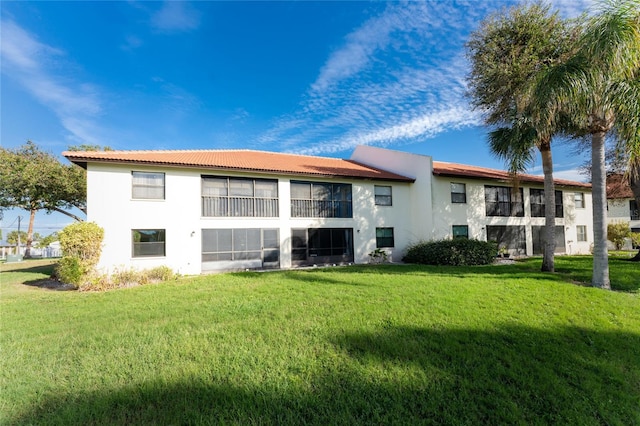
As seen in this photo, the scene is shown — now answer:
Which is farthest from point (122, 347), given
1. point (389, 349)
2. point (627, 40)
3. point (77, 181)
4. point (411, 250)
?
A: point (77, 181)

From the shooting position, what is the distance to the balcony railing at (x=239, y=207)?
15.2 m

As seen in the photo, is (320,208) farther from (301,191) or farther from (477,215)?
(477,215)

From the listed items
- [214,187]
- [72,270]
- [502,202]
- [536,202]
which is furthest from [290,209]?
[536,202]

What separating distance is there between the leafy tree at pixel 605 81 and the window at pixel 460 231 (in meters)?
9.84

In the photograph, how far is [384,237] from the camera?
19.2 meters

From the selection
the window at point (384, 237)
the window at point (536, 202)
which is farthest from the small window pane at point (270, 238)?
the window at point (536, 202)

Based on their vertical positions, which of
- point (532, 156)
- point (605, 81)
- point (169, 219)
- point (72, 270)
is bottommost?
point (72, 270)

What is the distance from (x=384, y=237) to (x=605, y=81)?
42.0ft

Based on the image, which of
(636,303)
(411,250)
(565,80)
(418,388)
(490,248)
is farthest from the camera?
(411,250)

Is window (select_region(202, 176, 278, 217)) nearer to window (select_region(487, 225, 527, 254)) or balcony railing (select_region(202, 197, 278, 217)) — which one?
balcony railing (select_region(202, 197, 278, 217))

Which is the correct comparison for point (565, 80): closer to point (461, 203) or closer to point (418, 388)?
point (418, 388)

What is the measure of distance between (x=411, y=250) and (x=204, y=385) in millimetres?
16204

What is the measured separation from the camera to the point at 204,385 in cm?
382

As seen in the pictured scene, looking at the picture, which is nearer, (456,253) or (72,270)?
(72,270)
